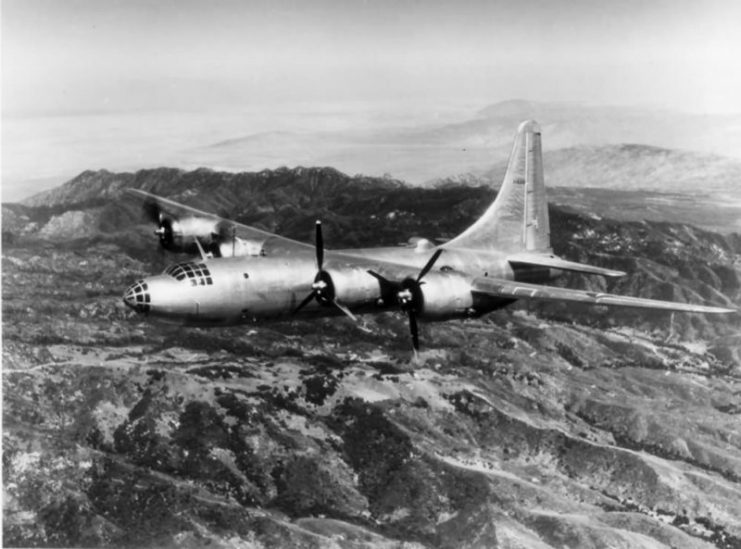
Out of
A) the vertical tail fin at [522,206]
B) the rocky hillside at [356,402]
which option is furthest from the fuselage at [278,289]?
the rocky hillside at [356,402]

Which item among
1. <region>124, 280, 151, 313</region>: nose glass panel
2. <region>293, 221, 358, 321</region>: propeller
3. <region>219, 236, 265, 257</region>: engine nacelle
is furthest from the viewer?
<region>219, 236, 265, 257</region>: engine nacelle

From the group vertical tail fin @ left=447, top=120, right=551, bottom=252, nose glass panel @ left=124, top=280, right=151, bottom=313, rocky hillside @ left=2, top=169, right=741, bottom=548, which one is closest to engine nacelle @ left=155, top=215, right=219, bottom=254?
nose glass panel @ left=124, top=280, right=151, bottom=313

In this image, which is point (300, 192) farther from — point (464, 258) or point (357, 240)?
point (464, 258)

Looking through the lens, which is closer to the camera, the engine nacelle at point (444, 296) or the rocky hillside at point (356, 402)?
the engine nacelle at point (444, 296)

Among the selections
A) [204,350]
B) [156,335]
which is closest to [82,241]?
[156,335]

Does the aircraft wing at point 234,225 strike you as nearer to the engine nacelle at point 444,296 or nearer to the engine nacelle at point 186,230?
the engine nacelle at point 186,230

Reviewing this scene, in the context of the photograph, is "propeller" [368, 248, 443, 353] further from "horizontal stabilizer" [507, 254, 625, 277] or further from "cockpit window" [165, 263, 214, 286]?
"horizontal stabilizer" [507, 254, 625, 277]

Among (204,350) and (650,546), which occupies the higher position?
(204,350)
